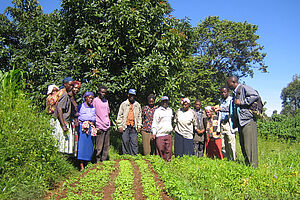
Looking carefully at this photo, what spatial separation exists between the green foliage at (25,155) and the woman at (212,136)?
3.77 metres

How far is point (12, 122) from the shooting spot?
420 centimetres

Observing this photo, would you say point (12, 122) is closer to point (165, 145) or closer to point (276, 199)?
point (165, 145)

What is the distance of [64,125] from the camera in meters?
5.09

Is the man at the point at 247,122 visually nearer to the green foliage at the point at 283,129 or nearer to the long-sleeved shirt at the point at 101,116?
the long-sleeved shirt at the point at 101,116

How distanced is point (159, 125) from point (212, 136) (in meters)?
1.47

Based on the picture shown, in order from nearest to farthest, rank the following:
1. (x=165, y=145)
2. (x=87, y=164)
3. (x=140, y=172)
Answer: (x=140, y=172) < (x=87, y=164) < (x=165, y=145)

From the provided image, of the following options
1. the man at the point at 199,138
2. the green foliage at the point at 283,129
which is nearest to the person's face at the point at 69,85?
the man at the point at 199,138

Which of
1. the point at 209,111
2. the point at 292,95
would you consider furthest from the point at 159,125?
the point at 292,95

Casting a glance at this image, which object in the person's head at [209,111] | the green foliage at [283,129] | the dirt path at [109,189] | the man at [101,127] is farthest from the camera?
the green foliage at [283,129]

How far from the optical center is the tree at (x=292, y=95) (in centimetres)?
4900

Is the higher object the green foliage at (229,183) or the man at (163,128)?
the man at (163,128)

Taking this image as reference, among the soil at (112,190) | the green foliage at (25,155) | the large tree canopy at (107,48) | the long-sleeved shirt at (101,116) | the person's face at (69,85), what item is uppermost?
the large tree canopy at (107,48)

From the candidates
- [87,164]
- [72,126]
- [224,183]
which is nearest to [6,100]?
[72,126]

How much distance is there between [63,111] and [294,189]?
4.56 meters
